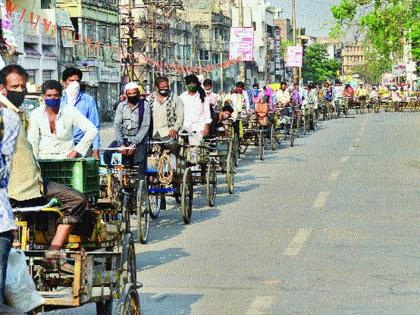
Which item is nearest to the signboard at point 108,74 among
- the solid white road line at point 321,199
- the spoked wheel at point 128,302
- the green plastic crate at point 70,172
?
the solid white road line at point 321,199

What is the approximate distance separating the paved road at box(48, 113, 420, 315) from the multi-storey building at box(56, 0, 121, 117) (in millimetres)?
45976

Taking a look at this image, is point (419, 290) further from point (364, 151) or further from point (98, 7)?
point (98, 7)

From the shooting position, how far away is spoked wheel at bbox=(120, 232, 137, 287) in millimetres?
7891

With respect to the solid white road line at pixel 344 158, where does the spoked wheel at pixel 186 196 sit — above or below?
above

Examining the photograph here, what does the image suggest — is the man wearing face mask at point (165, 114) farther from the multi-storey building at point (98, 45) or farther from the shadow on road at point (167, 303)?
the multi-storey building at point (98, 45)

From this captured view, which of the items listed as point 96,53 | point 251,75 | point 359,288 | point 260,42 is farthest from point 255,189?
point 260,42

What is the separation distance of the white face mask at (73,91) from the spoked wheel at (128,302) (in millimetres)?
6907

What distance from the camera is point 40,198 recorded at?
790 centimetres

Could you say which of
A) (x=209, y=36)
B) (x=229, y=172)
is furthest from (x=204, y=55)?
(x=229, y=172)

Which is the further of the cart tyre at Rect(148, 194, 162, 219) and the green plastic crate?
the cart tyre at Rect(148, 194, 162, 219)

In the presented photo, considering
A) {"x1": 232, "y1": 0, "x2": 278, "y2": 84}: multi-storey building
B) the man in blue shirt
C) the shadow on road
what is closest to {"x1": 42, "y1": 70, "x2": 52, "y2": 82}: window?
the man in blue shirt

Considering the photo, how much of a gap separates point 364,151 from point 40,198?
22063 millimetres

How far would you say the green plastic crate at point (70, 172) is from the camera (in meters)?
9.06

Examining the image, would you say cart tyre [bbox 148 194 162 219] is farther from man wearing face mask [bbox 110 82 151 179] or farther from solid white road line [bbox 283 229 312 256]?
solid white road line [bbox 283 229 312 256]
